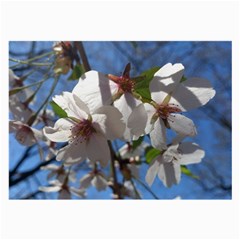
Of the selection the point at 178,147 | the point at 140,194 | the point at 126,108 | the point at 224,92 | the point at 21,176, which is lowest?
the point at 21,176

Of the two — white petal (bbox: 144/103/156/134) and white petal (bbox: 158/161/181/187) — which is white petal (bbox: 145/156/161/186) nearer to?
white petal (bbox: 158/161/181/187)

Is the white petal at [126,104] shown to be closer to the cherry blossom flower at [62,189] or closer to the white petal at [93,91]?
Result: the white petal at [93,91]

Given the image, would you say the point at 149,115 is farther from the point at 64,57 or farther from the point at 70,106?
the point at 64,57

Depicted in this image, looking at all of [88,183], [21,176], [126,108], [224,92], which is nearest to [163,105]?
[126,108]

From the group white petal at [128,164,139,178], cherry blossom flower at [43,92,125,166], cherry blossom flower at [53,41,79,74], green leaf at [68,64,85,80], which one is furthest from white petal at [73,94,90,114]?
white petal at [128,164,139,178]

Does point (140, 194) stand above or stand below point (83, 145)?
below

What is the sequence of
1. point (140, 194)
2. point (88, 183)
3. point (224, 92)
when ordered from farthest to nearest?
point (224, 92)
point (88, 183)
point (140, 194)

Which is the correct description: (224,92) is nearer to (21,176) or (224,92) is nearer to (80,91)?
(21,176)

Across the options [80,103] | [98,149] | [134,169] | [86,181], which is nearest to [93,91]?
[80,103]
